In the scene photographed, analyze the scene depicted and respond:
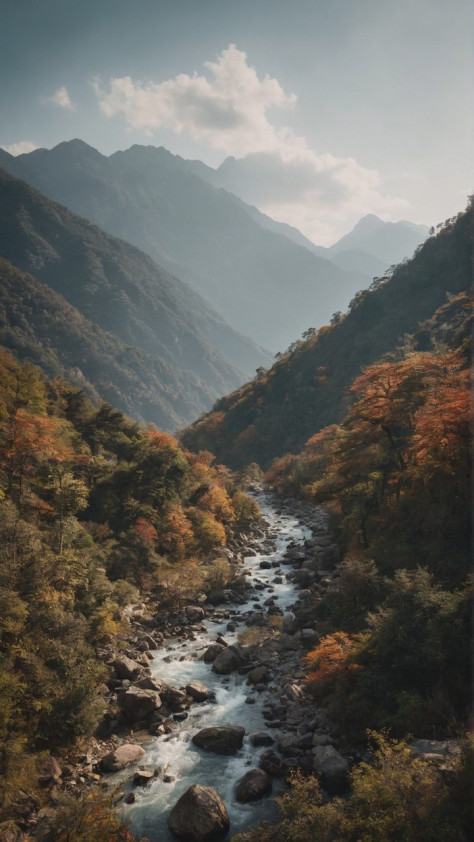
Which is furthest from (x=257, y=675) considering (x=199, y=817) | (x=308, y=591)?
(x=308, y=591)

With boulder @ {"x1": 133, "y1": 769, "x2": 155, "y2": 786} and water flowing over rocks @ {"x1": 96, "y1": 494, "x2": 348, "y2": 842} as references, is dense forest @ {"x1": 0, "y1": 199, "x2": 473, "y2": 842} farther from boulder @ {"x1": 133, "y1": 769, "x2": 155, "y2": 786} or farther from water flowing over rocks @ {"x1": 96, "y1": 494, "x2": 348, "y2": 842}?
boulder @ {"x1": 133, "y1": 769, "x2": 155, "y2": 786}

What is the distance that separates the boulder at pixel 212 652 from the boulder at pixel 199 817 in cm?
917

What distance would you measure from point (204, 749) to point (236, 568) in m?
18.8

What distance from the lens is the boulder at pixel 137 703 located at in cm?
1695

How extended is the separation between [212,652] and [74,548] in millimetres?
9600

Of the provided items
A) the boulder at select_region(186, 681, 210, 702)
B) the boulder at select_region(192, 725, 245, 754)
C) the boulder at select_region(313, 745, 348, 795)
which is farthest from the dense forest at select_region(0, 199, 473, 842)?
the boulder at select_region(186, 681, 210, 702)

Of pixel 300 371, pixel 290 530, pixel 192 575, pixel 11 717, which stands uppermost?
pixel 300 371

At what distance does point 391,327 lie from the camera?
95.6 m

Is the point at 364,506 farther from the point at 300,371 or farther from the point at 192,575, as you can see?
the point at 300,371

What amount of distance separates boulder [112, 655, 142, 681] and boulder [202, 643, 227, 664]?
3766 millimetres

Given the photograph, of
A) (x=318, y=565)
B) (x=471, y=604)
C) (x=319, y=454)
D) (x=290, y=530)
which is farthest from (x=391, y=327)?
(x=471, y=604)

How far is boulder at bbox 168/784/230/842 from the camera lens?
11.9 meters

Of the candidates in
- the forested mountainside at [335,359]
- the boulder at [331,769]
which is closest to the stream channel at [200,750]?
the boulder at [331,769]

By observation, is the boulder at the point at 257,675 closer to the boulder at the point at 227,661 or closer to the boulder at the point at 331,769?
the boulder at the point at 227,661
